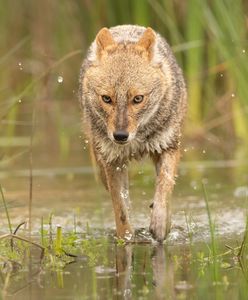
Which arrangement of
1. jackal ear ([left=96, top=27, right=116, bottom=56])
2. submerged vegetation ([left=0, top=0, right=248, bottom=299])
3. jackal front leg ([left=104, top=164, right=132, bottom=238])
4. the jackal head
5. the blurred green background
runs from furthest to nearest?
1. the blurred green background
2. jackal ear ([left=96, top=27, right=116, bottom=56])
3. jackal front leg ([left=104, top=164, right=132, bottom=238])
4. the jackal head
5. submerged vegetation ([left=0, top=0, right=248, bottom=299])

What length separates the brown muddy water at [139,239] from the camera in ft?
20.7

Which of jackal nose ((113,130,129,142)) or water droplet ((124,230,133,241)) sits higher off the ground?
jackal nose ((113,130,129,142))

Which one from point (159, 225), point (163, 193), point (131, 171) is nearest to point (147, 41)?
point (163, 193)

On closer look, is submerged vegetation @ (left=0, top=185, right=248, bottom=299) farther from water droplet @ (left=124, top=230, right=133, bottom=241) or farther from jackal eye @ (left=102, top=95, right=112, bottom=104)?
jackal eye @ (left=102, top=95, right=112, bottom=104)

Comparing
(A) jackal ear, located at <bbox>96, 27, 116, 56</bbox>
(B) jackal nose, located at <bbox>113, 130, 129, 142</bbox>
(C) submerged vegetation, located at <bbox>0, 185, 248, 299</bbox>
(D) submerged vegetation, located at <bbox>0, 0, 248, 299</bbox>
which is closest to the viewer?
(C) submerged vegetation, located at <bbox>0, 185, 248, 299</bbox>

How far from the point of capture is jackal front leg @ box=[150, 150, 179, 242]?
818 centimetres

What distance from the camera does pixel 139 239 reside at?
832cm

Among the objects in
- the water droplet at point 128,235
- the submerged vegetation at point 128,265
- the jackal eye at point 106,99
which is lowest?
the submerged vegetation at point 128,265

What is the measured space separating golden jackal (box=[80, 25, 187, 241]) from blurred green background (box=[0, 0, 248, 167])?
1.51 meters

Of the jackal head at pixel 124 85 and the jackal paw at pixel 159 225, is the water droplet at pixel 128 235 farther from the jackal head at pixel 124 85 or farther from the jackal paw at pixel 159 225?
the jackal head at pixel 124 85

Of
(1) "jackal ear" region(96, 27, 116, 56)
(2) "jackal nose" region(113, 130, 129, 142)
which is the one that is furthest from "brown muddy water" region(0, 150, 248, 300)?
(1) "jackal ear" region(96, 27, 116, 56)

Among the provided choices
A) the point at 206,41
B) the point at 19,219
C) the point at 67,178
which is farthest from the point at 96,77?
the point at 206,41

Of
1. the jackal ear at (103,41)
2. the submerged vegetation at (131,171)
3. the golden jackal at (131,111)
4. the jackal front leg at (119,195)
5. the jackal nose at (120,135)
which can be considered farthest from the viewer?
the jackal ear at (103,41)

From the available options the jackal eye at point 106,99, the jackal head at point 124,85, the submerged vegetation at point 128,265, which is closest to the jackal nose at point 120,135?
the jackal head at point 124,85
